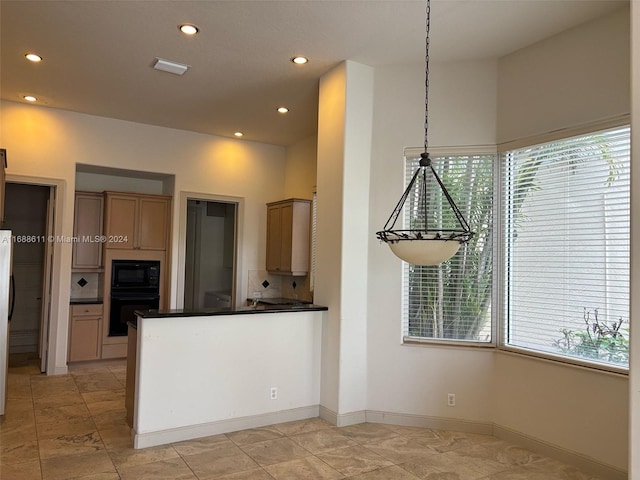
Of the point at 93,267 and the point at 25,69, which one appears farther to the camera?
the point at 93,267

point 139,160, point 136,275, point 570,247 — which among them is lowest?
point 136,275

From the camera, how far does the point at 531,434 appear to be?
12.1ft

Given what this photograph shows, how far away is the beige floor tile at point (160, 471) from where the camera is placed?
3064 mm

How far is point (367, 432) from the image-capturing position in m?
3.96

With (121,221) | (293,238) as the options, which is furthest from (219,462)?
(121,221)

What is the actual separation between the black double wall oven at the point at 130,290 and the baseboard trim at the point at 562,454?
4.51m

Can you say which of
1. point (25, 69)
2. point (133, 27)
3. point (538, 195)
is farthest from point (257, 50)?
point (538, 195)

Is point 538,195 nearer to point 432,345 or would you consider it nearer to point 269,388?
point 432,345

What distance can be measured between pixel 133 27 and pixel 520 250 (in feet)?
11.6

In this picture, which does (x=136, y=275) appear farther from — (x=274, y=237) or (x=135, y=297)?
(x=274, y=237)

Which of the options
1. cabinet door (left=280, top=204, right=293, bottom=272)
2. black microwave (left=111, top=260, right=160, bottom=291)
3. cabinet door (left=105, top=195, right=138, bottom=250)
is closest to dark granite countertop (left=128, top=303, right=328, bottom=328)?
cabinet door (left=280, top=204, right=293, bottom=272)

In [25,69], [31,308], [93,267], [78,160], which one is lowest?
[31,308]

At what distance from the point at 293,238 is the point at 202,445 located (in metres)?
3.12

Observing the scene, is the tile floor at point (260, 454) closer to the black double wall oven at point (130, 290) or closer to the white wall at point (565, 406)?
the white wall at point (565, 406)
